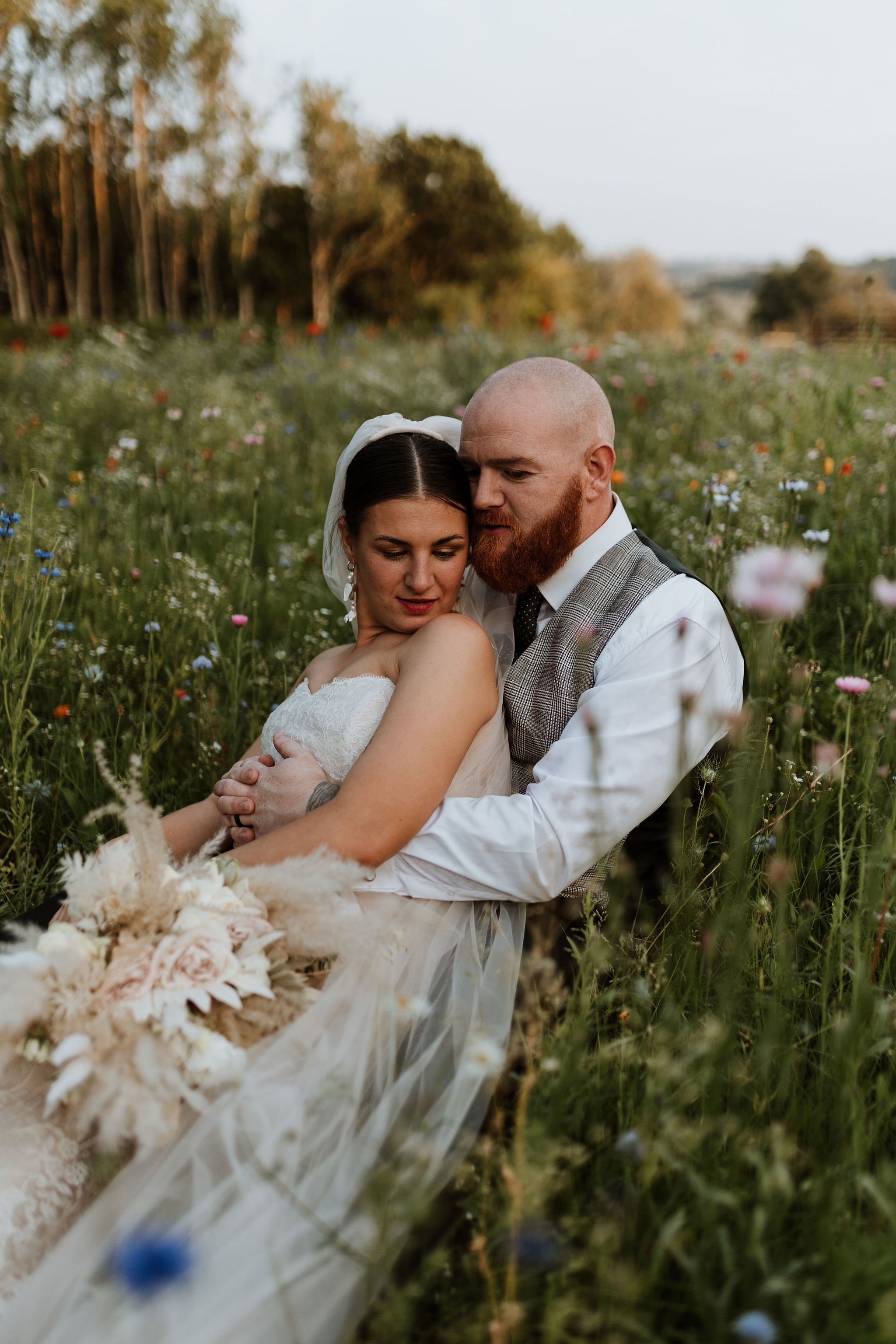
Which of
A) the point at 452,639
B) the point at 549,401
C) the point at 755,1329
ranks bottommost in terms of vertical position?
the point at 755,1329

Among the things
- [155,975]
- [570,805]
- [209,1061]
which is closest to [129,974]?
[155,975]

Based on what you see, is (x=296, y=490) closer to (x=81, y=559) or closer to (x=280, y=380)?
(x=81, y=559)

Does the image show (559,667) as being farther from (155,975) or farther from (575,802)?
(155,975)

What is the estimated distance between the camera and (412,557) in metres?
2.57

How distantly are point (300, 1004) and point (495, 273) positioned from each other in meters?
35.1

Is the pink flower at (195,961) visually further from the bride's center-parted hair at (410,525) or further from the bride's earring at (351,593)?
the bride's earring at (351,593)

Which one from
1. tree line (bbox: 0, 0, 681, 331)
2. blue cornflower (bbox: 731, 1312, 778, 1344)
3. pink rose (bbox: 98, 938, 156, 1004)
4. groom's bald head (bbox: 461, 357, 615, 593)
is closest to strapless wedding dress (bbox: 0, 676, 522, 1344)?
pink rose (bbox: 98, 938, 156, 1004)

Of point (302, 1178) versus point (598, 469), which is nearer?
point (302, 1178)

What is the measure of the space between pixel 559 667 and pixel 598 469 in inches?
25.4

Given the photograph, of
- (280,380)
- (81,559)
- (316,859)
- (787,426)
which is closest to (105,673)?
(81,559)

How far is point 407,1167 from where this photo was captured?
4.31 feet

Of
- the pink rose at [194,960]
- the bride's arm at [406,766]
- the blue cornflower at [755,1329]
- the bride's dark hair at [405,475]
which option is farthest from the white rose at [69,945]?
the bride's dark hair at [405,475]

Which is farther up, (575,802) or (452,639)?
(452,639)

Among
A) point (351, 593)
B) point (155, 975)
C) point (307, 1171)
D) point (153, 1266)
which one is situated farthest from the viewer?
point (351, 593)
